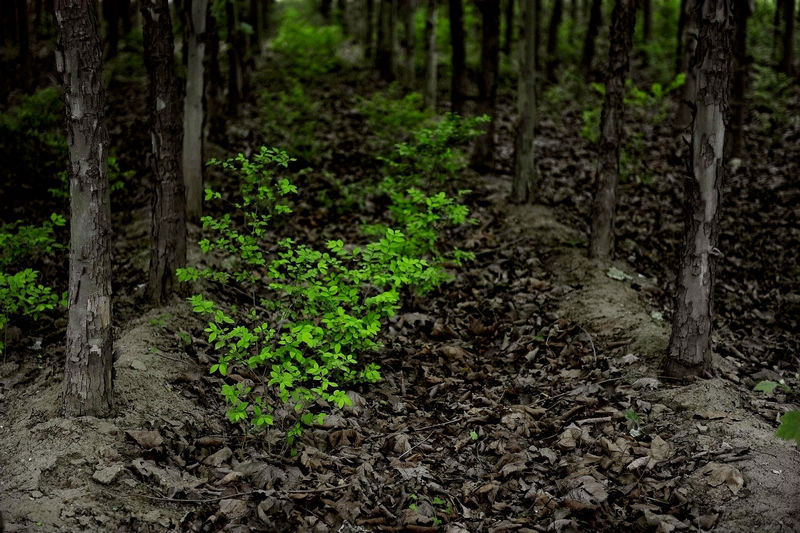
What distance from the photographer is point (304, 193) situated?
35.5 feet

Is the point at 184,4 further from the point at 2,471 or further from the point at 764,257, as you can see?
the point at 764,257

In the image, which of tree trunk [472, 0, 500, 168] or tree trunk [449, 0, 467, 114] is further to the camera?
tree trunk [449, 0, 467, 114]

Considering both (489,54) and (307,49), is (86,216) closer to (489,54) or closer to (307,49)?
(489,54)

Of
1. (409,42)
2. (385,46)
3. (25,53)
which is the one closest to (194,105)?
(409,42)

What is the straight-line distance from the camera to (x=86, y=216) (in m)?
4.50

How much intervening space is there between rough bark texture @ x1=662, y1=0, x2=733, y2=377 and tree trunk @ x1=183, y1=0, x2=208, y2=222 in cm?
583

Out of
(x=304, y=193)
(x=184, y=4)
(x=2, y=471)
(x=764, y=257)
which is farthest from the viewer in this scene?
(x=304, y=193)

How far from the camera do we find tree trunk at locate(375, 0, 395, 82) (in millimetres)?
18481

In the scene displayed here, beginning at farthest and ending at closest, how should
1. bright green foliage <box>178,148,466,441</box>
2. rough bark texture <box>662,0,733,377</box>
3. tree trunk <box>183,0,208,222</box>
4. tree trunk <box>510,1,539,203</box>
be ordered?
tree trunk <box>510,1,539,203</box>
tree trunk <box>183,0,208,222</box>
rough bark texture <box>662,0,733,377</box>
bright green foliage <box>178,148,466,441</box>

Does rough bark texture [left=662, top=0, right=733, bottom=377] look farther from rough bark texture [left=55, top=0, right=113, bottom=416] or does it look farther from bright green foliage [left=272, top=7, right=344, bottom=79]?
bright green foliage [left=272, top=7, right=344, bottom=79]

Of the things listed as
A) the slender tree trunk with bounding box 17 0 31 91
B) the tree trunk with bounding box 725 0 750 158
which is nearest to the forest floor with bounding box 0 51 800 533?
the tree trunk with bounding box 725 0 750 158

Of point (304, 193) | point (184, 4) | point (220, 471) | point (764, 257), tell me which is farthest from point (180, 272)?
point (764, 257)

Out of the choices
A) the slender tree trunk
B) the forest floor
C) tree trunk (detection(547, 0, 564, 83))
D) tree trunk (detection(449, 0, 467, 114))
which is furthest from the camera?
tree trunk (detection(547, 0, 564, 83))

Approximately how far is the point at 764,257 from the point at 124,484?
8.55 meters
